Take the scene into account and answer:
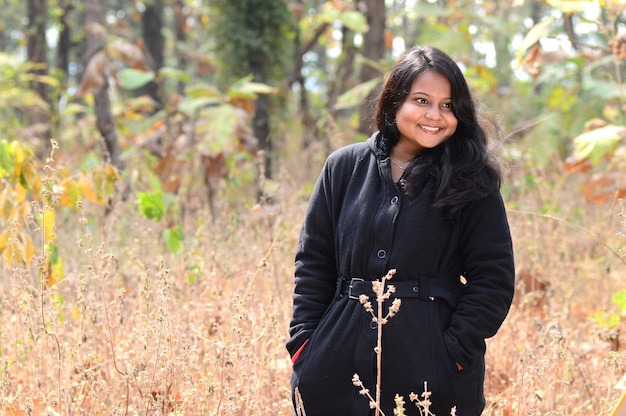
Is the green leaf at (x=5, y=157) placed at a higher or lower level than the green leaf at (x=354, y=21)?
lower

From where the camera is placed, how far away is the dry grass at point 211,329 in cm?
242

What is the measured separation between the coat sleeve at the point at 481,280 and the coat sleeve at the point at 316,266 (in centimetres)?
41

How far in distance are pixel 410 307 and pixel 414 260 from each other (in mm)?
134

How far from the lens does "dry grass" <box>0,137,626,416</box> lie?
7.93 feet

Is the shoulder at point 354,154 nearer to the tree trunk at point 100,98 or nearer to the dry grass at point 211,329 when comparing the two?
the dry grass at point 211,329

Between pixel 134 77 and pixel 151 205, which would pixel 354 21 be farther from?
pixel 151 205

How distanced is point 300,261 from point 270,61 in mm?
6439

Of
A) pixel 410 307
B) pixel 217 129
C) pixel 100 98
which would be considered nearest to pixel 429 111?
pixel 410 307

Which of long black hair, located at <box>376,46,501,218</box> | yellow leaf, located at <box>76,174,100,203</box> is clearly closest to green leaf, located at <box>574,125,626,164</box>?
long black hair, located at <box>376,46,501,218</box>

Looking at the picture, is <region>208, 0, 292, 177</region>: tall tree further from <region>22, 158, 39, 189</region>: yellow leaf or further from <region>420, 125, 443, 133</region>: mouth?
<region>420, 125, 443, 133</region>: mouth

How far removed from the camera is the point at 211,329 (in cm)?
361

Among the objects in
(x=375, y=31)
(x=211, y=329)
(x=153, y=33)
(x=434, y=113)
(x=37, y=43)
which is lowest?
(x=211, y=329)

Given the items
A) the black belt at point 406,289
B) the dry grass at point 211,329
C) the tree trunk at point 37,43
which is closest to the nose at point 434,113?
the black belt at point 406,289

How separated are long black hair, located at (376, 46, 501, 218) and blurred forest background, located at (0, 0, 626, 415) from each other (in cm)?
23
